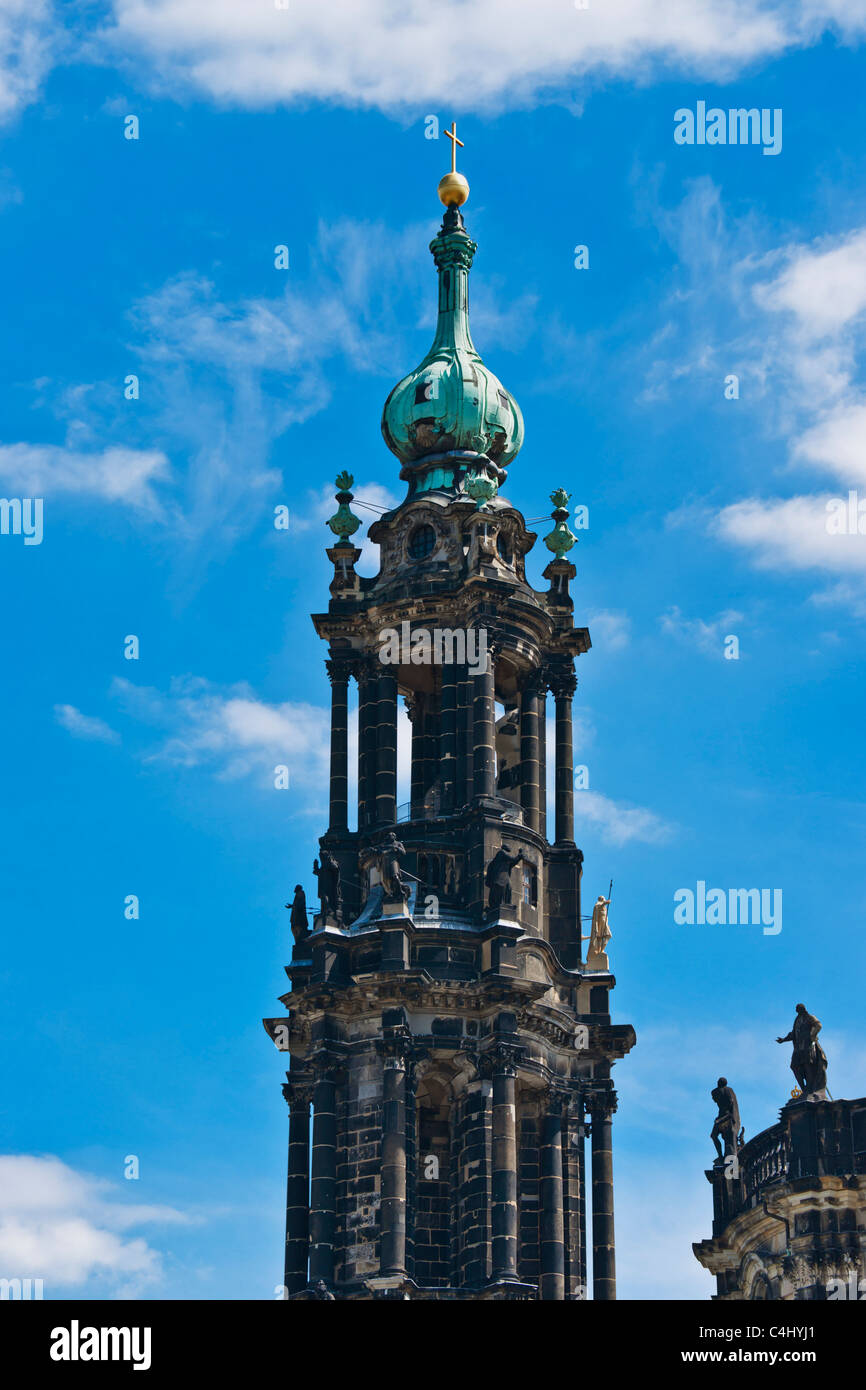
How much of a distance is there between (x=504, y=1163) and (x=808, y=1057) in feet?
34.3

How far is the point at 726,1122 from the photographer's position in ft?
233

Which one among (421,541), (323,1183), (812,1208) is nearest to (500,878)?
(323,1183)

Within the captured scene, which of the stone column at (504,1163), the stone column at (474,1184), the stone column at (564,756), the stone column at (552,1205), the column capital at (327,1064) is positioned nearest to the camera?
the stone column at (504,1163)

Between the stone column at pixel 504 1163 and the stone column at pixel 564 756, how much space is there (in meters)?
9.53

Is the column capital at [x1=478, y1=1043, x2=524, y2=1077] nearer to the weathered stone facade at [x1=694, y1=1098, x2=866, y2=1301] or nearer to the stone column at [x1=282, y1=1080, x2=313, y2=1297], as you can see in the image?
the stone column at [x1=282, y1=1080, x2=313, y2=1297]

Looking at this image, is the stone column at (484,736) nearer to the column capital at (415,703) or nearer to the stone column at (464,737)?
the stone column at (464,737)

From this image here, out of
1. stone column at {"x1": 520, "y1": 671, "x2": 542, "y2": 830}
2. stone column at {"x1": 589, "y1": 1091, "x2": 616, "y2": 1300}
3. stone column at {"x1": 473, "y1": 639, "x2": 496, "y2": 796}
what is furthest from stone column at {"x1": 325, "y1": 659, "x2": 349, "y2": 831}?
stone column at {"x1": 589, "y1": 1091, "x2": 616, "y2": 1300}

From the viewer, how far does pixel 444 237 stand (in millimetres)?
89000

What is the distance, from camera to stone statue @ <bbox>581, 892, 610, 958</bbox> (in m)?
80.5

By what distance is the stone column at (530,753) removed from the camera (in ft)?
268

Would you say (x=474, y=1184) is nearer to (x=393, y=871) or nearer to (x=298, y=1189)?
(x=298, y=1189)

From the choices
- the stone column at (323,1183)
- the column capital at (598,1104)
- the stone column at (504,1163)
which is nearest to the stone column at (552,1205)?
the column capital at (598,1104)
